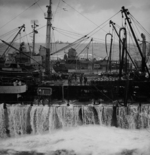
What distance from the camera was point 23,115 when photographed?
18.1 metres

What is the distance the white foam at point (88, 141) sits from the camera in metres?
14.8

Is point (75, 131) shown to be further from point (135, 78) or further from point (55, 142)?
point (135, 78)

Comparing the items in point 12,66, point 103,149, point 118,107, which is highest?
point 12,66

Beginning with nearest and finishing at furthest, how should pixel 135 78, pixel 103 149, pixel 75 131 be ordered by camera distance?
pixel 103 149, pixel 75 131, pixel 135 78

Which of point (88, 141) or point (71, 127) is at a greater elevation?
point (71, 127)

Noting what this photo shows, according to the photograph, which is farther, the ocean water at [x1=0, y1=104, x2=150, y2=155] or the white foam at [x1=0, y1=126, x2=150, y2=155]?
the ocean water at [x1=0, y1=104, x2=150, y2=155]

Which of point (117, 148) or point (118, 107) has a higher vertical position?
point (118, 107)

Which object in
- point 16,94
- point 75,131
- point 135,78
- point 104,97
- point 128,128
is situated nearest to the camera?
point 75,131

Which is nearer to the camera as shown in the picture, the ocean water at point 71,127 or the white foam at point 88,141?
the white foam at point 88,141

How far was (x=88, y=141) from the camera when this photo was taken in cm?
1598

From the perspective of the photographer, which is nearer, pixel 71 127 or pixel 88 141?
pixel 88 141

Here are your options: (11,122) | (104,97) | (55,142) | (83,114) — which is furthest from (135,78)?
(11,122)

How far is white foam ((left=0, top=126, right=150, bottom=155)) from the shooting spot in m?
14.8

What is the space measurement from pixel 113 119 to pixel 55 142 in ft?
Answer: 21.9
